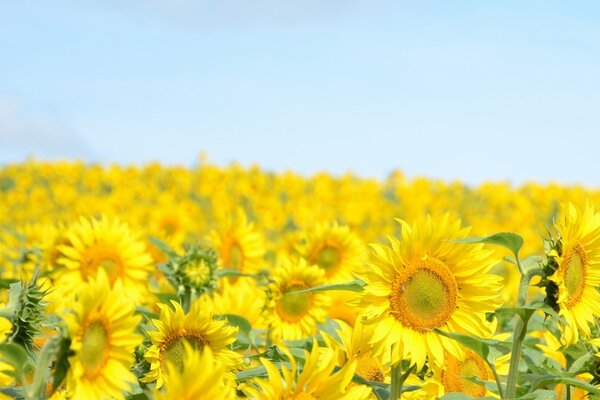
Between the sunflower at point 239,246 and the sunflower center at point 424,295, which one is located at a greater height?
the sunflower center at point 424,295

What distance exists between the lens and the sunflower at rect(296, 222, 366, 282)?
5.11 metres

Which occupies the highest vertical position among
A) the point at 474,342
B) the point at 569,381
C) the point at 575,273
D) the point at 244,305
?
the point at 575,273

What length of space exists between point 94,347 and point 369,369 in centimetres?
103

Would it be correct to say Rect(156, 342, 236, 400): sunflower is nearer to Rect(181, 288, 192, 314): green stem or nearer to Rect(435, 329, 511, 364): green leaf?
Rect(435, 329, 511, 364): green leaf

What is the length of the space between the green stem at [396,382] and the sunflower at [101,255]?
95.1 inches

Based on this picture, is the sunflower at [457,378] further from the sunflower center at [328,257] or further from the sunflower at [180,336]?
the sunflower center at [328,257]

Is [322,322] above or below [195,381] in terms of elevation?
→ below

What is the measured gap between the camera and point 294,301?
395cm

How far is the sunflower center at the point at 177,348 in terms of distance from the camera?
2346mm

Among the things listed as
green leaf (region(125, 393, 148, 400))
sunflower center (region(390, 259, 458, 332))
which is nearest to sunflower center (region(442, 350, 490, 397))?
sunflower center (region(390, 259, 458, 332))

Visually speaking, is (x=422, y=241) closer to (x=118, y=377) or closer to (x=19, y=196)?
(x=118, y=377)

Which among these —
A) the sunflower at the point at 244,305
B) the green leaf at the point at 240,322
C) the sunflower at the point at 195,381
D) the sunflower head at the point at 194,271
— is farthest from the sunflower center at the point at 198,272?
the sunflower at the point at 195,381

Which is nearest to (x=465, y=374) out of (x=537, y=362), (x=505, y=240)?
(x=537, y=362)

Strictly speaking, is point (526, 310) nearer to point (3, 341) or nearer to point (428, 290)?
point (428, 290)
